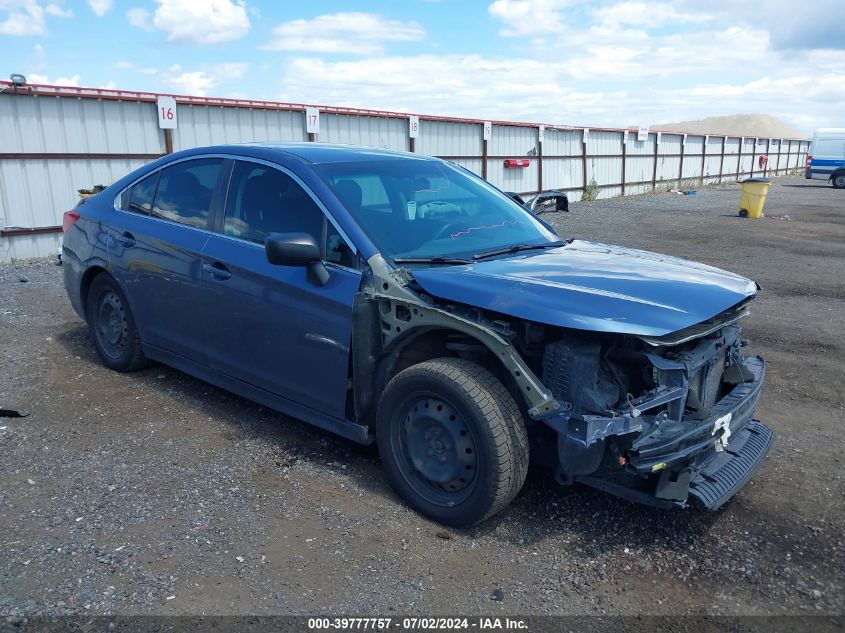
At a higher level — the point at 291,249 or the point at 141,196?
the point at 141,196

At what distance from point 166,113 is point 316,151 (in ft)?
34.0

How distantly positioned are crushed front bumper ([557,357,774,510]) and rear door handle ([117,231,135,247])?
341 cm

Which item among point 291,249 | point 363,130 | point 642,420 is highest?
point 363,130

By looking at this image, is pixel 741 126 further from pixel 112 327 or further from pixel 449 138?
pixel 112 327

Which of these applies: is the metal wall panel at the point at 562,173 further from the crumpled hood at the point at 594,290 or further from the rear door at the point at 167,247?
the crumpled hood at the point at 594,290

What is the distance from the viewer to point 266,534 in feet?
11.1

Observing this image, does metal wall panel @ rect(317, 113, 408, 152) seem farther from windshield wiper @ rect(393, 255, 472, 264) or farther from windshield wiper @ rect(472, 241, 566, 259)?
windshield wiper @ rect(393, 255, 472, 264)

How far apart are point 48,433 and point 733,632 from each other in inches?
157

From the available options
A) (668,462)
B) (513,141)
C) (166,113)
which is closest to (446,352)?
(668,462)

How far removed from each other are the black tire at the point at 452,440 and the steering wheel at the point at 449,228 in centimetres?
91

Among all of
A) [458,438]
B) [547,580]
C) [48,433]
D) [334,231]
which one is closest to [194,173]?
[334,231]

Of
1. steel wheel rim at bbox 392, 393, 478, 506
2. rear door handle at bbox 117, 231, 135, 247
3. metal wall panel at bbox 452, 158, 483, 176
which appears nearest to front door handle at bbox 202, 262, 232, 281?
rear door handle at bbox 117, 231, 135, 247

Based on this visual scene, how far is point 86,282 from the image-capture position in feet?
18.4

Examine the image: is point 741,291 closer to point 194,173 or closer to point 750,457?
point 750,457
